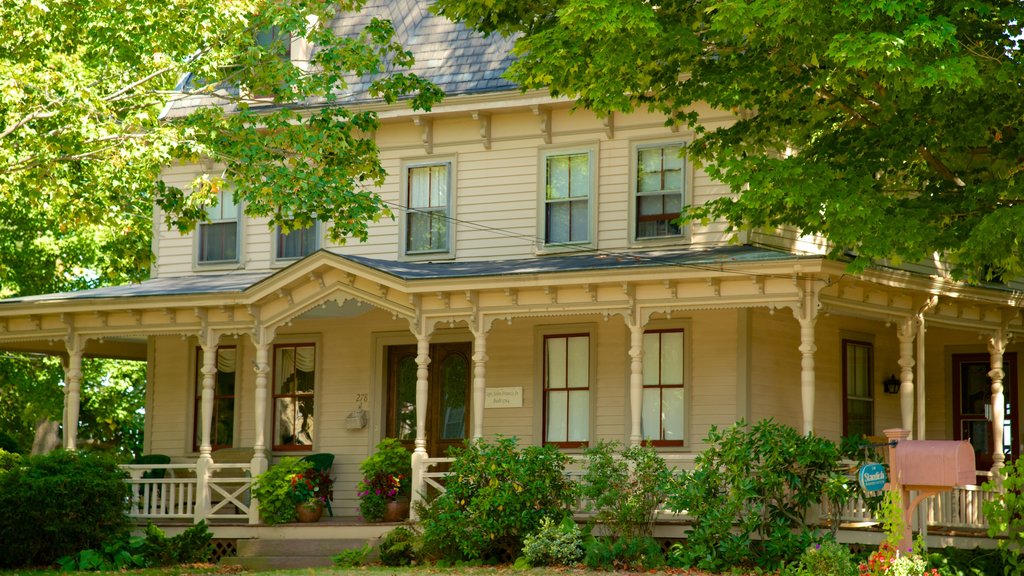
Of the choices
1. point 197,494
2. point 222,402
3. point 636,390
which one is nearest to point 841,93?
point 636,390

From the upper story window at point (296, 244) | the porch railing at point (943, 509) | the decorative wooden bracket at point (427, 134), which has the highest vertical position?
the decorative wooden bracket at point (427, 134)

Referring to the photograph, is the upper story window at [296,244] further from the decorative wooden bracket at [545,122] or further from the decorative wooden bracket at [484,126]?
the decorative wooden bracket at [545,122]

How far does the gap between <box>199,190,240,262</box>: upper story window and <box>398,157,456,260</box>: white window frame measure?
3.37m

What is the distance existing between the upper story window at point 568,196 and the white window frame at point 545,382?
1420mm

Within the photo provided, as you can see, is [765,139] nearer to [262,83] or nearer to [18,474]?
[262,83]

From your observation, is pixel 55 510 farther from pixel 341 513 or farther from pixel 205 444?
pixel 341 513

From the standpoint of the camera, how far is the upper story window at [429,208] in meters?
23.3

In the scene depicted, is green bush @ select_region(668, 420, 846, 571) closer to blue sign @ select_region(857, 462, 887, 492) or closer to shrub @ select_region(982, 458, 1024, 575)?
shrub @ select_region(982, 458, 1024, 575)

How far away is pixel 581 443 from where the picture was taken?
21.4 metres

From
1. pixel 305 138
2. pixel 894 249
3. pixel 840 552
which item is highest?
pixel 305 138

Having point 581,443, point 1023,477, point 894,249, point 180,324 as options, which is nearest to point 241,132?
point 180,324

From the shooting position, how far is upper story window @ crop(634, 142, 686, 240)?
70.6 feet

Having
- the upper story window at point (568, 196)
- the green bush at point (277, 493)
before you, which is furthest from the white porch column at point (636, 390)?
the green bush at point (277, 493)

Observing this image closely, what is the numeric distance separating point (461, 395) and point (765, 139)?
7.11m
